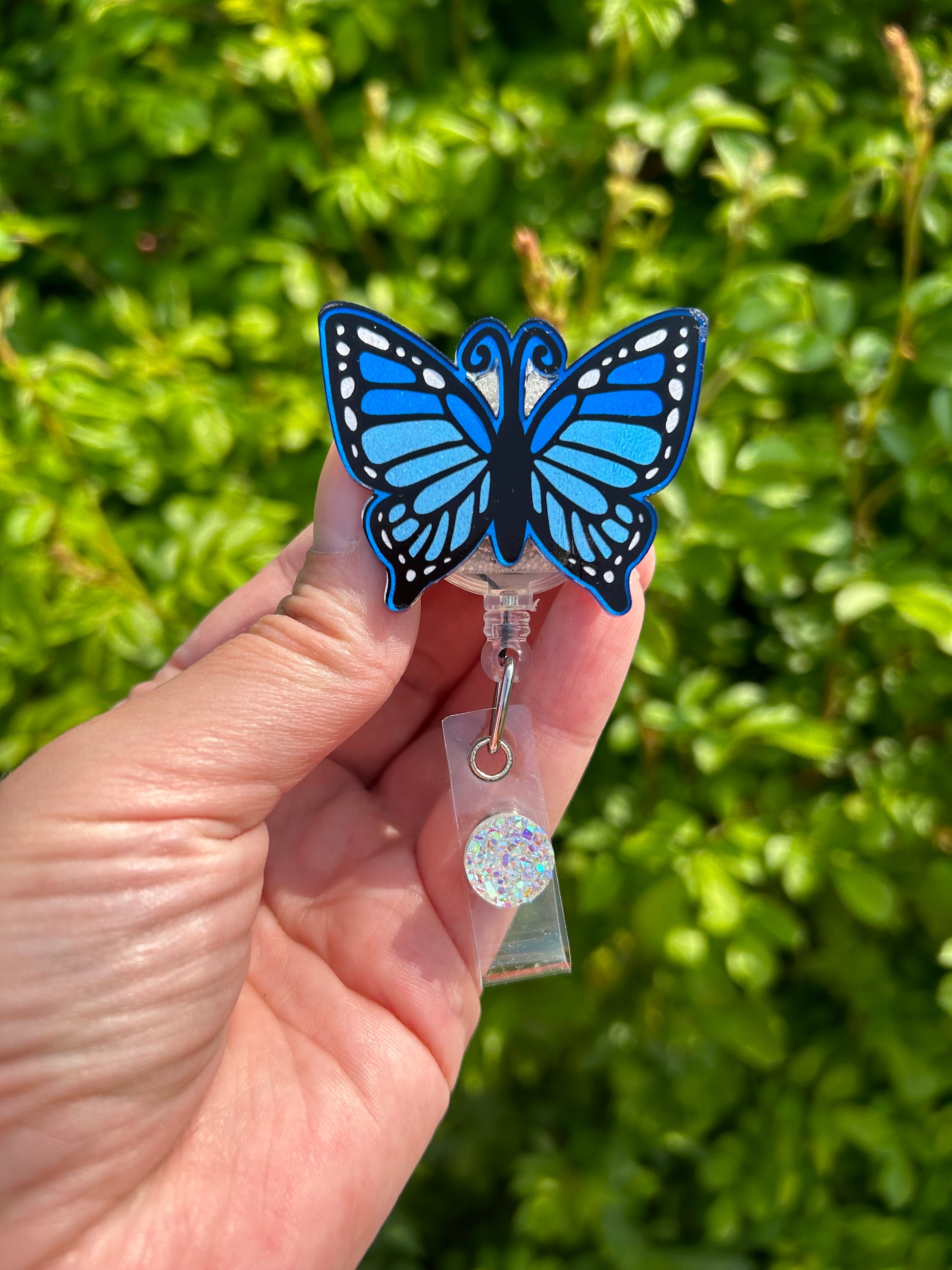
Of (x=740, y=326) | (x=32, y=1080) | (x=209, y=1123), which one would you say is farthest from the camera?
(x=740, y=326)

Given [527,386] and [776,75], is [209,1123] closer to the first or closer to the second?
[527,386]

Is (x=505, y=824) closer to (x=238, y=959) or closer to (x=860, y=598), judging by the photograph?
(x=238, y=959)

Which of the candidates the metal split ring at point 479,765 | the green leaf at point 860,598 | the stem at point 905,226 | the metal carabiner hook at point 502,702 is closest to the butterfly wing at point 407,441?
the metal carabiner hook at point 502,702

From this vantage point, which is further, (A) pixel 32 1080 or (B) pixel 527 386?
(B) pixel 527 386

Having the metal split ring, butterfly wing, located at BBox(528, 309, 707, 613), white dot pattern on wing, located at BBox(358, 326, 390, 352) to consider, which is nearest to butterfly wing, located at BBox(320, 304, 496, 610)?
white dot pattern on wing, located at BBox(358, 326, 390, 352)

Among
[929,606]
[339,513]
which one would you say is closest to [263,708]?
[339,513]

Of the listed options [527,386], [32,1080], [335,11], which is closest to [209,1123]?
[32,1080]
